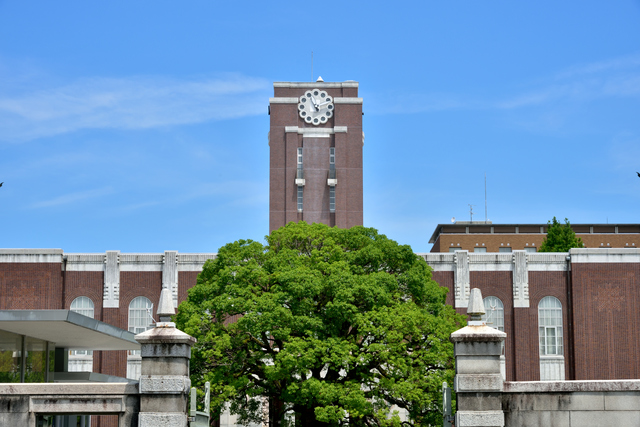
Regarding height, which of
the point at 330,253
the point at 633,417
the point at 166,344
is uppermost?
the point at 330,253

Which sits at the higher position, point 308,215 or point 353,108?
point 353,108

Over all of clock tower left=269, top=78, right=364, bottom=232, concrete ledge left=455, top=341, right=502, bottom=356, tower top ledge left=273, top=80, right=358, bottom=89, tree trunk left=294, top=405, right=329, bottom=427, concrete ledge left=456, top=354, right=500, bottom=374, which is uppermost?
tower top ledge left=273, top=80, right=358, bottom=89

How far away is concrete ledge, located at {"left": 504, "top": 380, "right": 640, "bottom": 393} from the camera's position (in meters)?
17.1

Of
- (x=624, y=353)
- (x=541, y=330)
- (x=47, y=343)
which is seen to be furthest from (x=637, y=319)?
(x=47, y=343)

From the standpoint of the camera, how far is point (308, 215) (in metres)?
66.6

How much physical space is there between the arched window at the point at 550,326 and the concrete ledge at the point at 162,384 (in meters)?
36.9

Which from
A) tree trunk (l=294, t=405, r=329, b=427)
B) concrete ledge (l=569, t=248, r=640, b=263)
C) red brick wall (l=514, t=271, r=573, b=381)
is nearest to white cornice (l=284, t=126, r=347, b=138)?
red brick wall (l=514, t=271, r=573, b=381)

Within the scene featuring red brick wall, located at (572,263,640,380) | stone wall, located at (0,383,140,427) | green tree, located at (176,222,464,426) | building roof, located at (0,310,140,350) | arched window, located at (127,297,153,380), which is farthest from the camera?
red brick wall, located at (572,263,640,380)

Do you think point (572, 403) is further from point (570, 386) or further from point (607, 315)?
point (607, 315)

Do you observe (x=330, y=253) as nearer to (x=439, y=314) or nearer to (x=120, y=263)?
(x=439, y=314)

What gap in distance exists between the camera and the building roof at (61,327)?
73.9 ft

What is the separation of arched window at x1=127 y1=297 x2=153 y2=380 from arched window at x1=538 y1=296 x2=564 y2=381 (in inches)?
854

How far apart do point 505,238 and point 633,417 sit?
63180 millimetres

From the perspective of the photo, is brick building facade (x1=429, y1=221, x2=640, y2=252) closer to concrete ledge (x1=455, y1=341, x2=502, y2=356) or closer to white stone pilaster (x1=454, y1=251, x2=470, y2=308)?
white stone pilaster (x1=454, y1=251, x2=470, y2=308)
